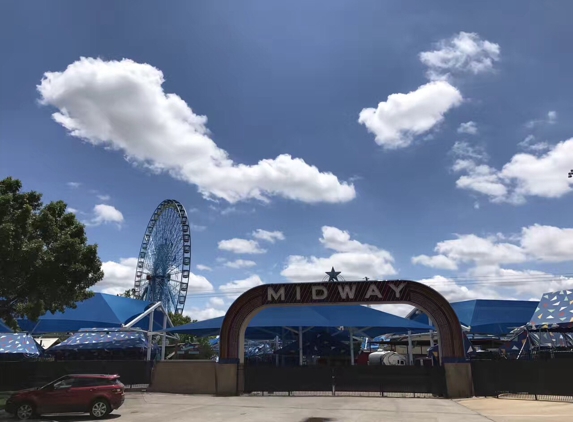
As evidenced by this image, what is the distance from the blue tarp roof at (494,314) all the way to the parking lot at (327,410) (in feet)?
104

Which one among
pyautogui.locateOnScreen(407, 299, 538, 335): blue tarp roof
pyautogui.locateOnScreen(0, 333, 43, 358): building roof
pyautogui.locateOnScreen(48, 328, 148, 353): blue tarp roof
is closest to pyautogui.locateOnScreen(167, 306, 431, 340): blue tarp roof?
pyautogui.locateOnScreen(48, 328, 148, 353): blue tarp roof

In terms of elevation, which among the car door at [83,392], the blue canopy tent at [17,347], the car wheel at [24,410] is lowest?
the car wheel at [24,410]

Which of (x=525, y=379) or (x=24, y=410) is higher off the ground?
(x=525, y=379)

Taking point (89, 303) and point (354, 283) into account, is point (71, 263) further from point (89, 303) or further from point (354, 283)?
point (89, 303)

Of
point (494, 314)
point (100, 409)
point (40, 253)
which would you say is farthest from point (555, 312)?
point (40, 253)

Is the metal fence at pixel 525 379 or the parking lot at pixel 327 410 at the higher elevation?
the metal fence at pixel 525 379

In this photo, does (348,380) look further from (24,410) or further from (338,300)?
A: (24,410)

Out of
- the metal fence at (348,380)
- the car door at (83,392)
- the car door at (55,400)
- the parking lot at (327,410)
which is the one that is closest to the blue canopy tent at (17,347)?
the parking lot at (327,410)

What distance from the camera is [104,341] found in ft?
122

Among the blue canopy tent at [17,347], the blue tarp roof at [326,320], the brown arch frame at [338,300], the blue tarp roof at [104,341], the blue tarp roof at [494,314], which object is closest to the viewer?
the brown arch frame at [338,300]

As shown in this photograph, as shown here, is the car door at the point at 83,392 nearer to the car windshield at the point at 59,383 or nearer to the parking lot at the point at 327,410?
the car windshield at the point at 59,383

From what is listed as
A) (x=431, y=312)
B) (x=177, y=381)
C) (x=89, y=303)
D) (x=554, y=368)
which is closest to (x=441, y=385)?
(x=431, y=312)

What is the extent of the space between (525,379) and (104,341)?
28.0m

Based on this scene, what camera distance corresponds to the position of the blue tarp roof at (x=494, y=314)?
5353 cm
